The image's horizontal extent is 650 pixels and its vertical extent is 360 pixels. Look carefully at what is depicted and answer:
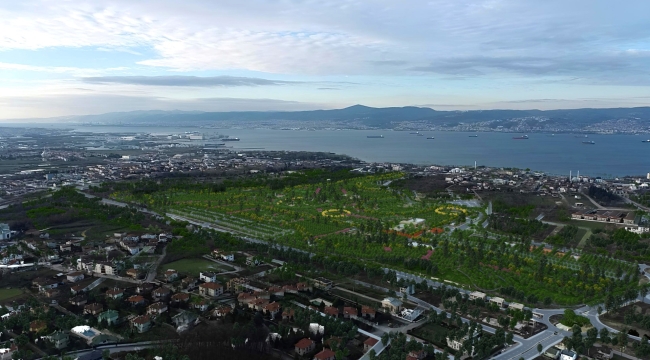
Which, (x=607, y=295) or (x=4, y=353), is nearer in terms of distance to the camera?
(x=4, y=353)

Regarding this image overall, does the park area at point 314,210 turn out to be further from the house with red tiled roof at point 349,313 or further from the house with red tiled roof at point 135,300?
the house with red tiled roof at point 135,300

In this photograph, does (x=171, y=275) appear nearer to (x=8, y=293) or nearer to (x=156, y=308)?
(x=156, y=308)

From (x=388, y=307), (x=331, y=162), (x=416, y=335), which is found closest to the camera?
(x=416, y=335)

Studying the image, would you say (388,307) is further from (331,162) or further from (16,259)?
(331,162)

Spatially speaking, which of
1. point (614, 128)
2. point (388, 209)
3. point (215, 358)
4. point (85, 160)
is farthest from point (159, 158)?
point (614, 128)

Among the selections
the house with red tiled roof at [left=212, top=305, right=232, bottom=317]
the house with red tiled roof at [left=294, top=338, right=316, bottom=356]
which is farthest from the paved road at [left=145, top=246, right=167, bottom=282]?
the house with red tiled roof at [left=294, top=338, right=316, bottom=356]

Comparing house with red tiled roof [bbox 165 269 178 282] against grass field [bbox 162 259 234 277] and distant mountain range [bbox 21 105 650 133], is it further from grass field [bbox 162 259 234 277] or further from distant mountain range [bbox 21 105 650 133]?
distant mountain range [bbox 21 105 650 133]
